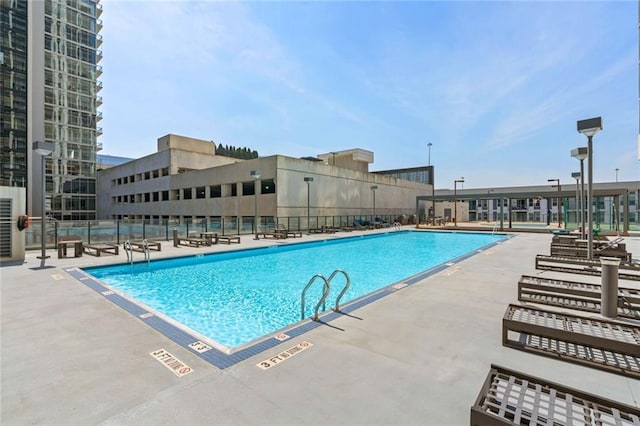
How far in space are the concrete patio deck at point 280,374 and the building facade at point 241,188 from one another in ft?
45.0

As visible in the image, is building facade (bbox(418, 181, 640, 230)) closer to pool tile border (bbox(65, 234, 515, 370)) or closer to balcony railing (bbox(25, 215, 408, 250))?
balcony railing (bbox(25, 215, 408, 250))

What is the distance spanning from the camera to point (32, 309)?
181 inches

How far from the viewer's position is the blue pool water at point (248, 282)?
539cm

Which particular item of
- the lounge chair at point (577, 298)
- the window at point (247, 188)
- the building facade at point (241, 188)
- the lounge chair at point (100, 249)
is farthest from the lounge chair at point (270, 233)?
the lounge chair at point (577, 298)

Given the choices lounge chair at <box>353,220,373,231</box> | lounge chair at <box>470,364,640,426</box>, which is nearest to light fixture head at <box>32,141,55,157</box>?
lounge chair at <box>470,364,640,426</box>

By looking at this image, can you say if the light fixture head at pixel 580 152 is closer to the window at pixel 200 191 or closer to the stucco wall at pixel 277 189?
the stucco wall at pixel 277 189

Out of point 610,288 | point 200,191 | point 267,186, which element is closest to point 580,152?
point 610,288

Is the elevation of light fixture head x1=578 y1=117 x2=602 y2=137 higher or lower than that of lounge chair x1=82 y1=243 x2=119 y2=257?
higher

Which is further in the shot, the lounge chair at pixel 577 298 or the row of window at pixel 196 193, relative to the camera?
the row of window at pixel 196 193

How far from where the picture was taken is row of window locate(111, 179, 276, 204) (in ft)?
84.5

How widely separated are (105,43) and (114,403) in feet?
169

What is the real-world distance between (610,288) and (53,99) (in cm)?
4721

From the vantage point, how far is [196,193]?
30.0 m

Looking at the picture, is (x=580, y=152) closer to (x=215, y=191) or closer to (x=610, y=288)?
(x=610, y=288)
